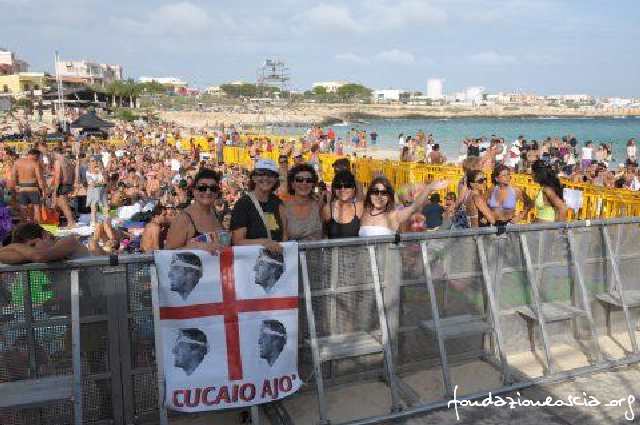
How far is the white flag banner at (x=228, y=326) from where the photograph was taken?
3791 mm

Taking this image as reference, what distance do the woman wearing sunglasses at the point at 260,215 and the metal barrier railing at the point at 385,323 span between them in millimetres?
386

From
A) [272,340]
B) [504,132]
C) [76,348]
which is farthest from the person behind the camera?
[504,132]

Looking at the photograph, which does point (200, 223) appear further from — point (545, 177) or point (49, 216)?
point (49, 216)

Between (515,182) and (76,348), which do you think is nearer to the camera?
(76,348)

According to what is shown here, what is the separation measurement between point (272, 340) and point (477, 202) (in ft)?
12.5

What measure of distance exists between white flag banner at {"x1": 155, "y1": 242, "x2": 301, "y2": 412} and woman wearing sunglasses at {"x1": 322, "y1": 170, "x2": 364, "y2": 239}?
2.95 ft

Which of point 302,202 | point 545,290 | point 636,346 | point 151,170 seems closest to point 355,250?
point 302,202

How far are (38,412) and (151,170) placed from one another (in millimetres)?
13691

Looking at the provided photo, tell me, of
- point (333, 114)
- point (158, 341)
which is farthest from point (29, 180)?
point (333, 114)

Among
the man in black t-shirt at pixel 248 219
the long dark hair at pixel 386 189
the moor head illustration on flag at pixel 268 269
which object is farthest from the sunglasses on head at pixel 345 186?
the moor head illustration on flag at pixel 268 269

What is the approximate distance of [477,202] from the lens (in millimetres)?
6824

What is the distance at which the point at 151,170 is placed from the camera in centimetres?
1650

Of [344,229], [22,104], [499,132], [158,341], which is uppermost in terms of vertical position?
[22,104]

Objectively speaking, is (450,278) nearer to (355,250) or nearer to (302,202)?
(355,250)
